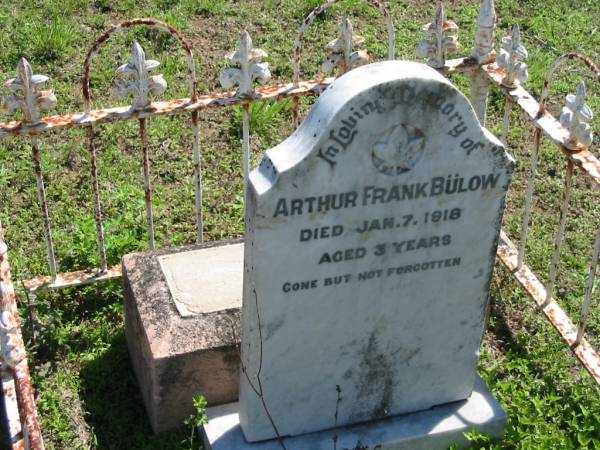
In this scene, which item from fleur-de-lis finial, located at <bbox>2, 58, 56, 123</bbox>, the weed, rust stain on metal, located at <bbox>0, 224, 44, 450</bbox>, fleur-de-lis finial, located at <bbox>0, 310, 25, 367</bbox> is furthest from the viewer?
fleur-de-lis finial, located at <bbox>2, 58, 56, 123</bbox>

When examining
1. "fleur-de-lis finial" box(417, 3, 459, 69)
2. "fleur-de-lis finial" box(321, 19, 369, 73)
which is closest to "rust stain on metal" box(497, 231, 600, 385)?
"fleur-de-lis finial" box(417, 3, 459, 69)

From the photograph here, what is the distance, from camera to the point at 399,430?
4543mm

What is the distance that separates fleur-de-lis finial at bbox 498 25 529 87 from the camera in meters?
5.20

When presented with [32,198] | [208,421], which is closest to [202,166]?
[32,198]

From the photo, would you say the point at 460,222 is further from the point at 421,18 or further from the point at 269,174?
the point at 421,18

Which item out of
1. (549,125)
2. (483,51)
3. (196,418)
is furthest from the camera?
(483,51)

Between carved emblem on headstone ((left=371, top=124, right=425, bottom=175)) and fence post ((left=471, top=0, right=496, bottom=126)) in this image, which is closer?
carved emblem on headstone ((left=371, top=124, right=425, bottom=175))

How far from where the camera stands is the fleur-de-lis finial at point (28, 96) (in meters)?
4.61

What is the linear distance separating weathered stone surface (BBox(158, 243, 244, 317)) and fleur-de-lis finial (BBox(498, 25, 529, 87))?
166 cm

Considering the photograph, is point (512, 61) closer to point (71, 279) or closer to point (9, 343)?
point (71, 279)

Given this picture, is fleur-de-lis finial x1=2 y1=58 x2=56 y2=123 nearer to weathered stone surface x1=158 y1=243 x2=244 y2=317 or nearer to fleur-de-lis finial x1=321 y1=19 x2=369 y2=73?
weathered stone surface x1=158 y1=243 x2=244 y2=317

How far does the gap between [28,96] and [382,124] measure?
5.94 ft

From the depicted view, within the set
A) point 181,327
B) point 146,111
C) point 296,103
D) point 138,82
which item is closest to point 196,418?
point 181,327

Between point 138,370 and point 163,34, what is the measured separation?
3.31 metres
